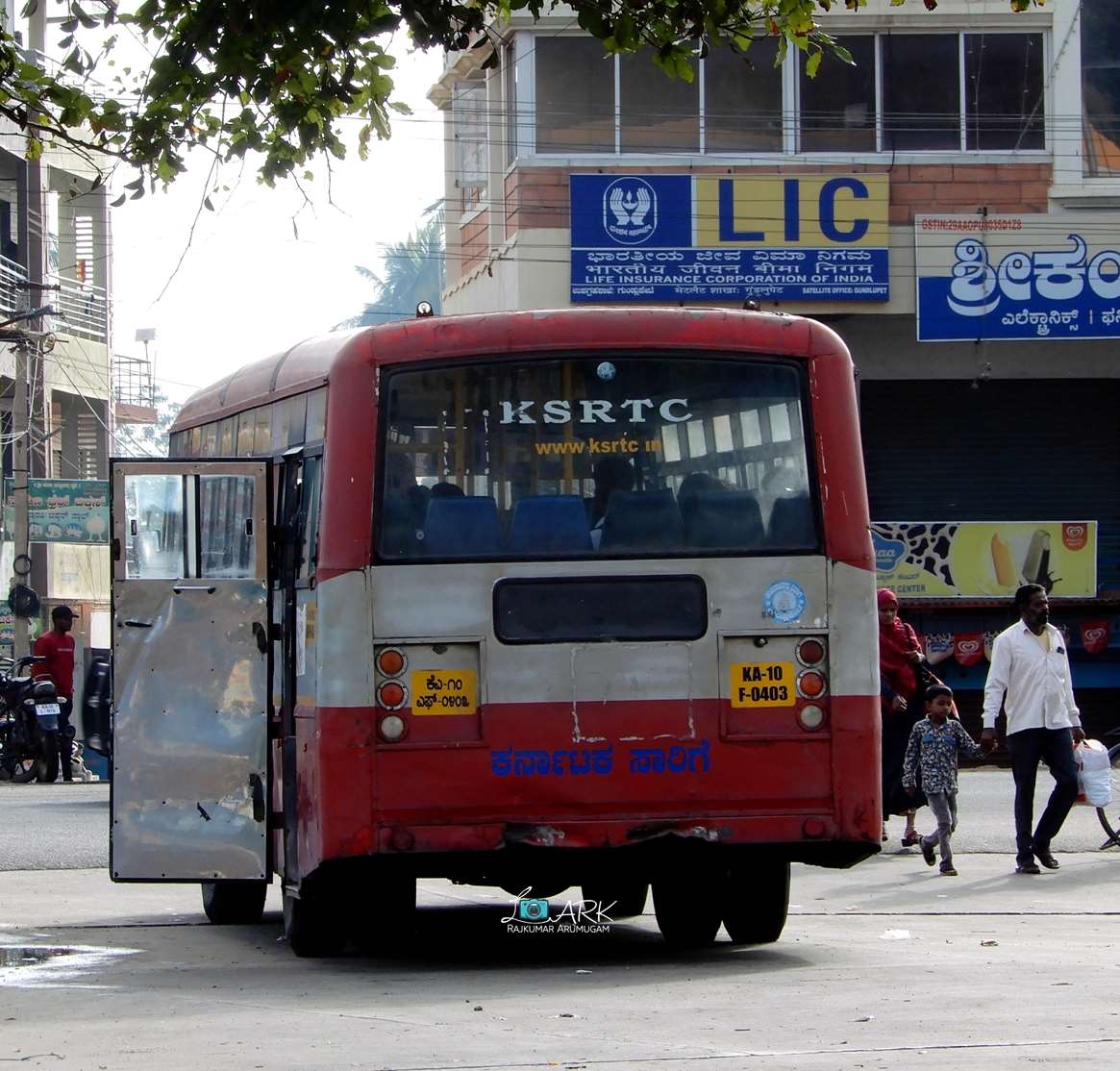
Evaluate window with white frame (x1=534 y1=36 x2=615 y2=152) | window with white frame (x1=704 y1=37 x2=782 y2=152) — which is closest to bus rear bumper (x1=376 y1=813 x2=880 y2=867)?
window with white frame (x1=534 y1=36 x2=615 y2=152)

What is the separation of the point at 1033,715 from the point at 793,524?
4.99 meters

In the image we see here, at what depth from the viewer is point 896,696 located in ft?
47.6

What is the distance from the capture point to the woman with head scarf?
14.5 m

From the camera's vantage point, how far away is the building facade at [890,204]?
2470 cm

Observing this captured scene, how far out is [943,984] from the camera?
834 cm

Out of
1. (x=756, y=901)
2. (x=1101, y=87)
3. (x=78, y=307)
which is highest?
(x=1101, y=87)

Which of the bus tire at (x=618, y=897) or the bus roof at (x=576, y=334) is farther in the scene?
the bus tire at (x=618, y=897)

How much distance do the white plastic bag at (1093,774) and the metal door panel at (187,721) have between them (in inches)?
254

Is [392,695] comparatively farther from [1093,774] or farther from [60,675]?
[60,675]

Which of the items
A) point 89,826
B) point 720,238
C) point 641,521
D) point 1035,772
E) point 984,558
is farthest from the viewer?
point 984,558

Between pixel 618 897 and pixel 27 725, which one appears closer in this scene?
pixel 618 897

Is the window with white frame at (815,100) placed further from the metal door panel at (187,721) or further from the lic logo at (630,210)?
the metal door panel at (187,721)

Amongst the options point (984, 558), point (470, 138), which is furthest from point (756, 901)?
point (470, 138)

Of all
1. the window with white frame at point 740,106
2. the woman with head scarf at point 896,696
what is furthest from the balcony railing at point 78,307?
the woman with head scarf at point 896,696
